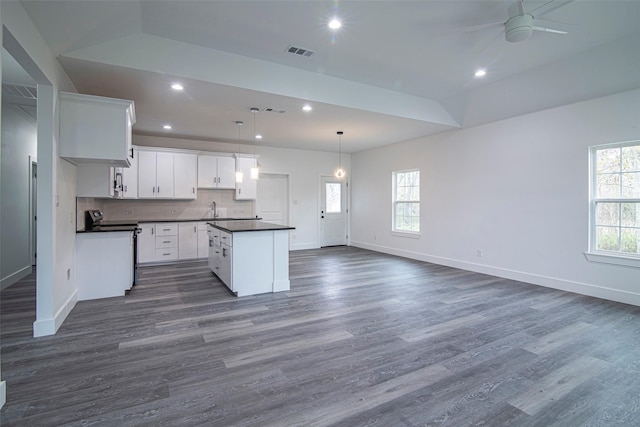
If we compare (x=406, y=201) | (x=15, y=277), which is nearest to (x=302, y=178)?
(x=406, y=201)

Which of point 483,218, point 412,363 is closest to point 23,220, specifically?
point 412,363

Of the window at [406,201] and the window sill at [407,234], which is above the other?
the window at [406,201]

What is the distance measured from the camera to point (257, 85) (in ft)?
12.8

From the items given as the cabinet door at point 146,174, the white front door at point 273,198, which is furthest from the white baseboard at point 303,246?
the cabinet door at point 146,174

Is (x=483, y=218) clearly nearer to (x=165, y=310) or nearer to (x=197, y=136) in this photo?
(x=165, y=310)

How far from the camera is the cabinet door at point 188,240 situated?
6.40 m

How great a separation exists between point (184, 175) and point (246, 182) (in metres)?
1.33

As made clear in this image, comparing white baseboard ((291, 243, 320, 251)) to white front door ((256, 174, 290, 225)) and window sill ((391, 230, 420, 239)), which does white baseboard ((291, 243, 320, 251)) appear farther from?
window sill ((391, 230, 420, 239))

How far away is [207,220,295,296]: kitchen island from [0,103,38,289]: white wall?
3225 mm

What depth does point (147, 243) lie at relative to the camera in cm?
612

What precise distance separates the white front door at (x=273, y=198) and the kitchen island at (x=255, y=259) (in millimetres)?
3392

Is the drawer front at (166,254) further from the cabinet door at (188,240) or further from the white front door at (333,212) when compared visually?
the white front door at (333,212)

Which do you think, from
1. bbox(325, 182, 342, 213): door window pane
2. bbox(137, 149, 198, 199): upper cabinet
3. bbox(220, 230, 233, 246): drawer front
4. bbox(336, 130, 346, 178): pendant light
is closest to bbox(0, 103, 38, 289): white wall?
bbox(137, 149, 198, 199): upper cabinet

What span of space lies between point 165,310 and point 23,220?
376cm
